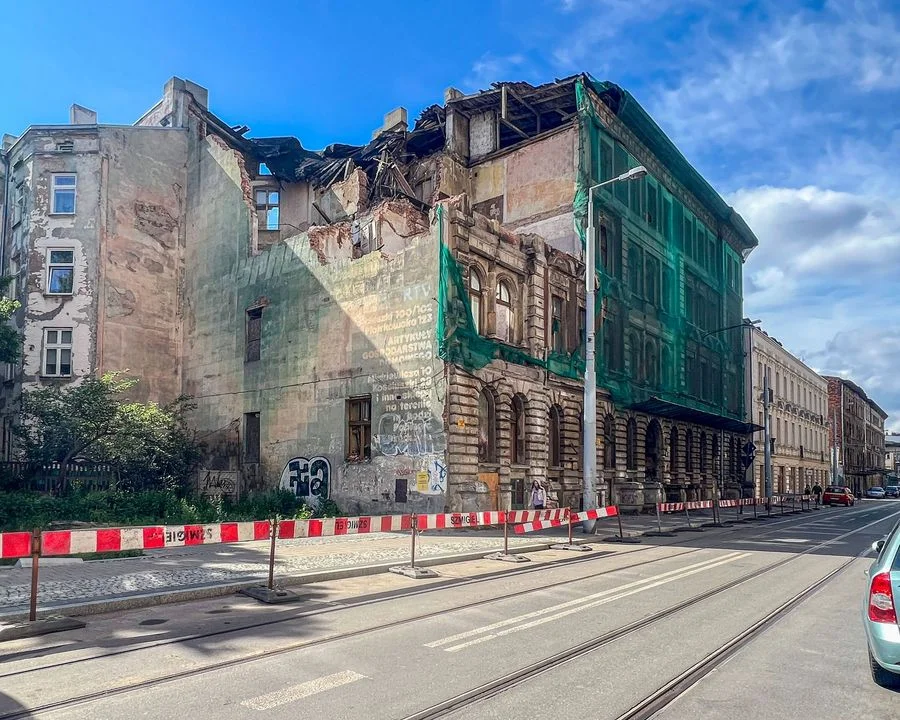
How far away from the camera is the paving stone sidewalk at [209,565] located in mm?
9781

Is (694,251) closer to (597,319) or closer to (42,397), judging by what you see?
(597,319)

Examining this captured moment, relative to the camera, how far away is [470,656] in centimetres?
686

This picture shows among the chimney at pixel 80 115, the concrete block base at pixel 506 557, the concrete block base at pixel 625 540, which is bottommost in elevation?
the concrete block base at pixel 625 540

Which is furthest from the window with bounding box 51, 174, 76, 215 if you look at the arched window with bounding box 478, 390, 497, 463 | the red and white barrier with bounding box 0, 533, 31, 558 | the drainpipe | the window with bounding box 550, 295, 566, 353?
the red and white barrier with bounding box 0, 533, 31, 558

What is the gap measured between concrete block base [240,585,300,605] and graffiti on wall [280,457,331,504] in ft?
44.3

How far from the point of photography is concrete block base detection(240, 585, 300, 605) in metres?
9.80

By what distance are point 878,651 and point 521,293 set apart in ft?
66.8

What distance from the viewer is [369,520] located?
12797 millimetres

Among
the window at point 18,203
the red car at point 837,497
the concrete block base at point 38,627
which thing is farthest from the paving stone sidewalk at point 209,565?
the red car at point 837,497

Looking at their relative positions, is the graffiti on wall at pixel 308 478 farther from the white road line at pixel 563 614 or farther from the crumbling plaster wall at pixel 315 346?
the white road line at pixel 563 614

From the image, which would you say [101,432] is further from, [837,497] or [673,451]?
[837,497]

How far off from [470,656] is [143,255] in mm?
28871

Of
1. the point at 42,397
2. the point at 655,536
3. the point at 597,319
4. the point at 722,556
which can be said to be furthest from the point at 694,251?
the point at 42,397

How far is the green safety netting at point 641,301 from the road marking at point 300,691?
49.5 feet
